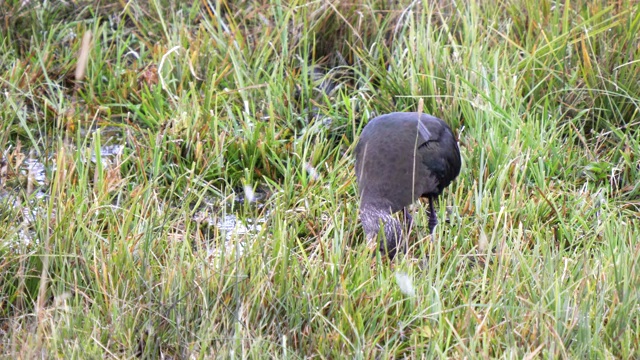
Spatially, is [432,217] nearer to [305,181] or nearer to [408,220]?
[408,220]

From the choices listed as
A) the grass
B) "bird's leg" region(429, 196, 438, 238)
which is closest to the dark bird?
"bird's leg" region(429, 196, 438, 238)

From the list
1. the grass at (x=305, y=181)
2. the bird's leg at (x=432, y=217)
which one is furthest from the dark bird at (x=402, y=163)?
the grass at (x=305, y=181)

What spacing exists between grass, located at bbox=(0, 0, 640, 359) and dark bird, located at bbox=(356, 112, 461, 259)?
130mm

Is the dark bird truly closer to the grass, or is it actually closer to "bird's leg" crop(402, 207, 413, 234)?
"bird's leg" crop(402, 207, 413, 234)

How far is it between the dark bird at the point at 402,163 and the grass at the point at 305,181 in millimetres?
130

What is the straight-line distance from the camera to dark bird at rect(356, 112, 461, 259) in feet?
13.0

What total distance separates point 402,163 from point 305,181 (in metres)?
0.50

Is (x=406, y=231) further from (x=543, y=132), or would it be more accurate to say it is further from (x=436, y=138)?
(x=543, y=132)

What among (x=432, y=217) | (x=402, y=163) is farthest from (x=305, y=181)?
(x=432, y=217)

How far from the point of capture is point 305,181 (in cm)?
429

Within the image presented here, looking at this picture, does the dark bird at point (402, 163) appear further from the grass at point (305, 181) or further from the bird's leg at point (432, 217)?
the grass at point (305, 181)

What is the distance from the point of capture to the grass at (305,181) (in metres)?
3.04

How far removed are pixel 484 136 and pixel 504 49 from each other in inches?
27.3

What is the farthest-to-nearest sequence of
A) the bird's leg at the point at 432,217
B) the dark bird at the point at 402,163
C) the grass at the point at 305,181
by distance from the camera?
the bird's leg at the point at 432,217 < the dark bird at the point at 402,163 < the grass at the point at 305,181
